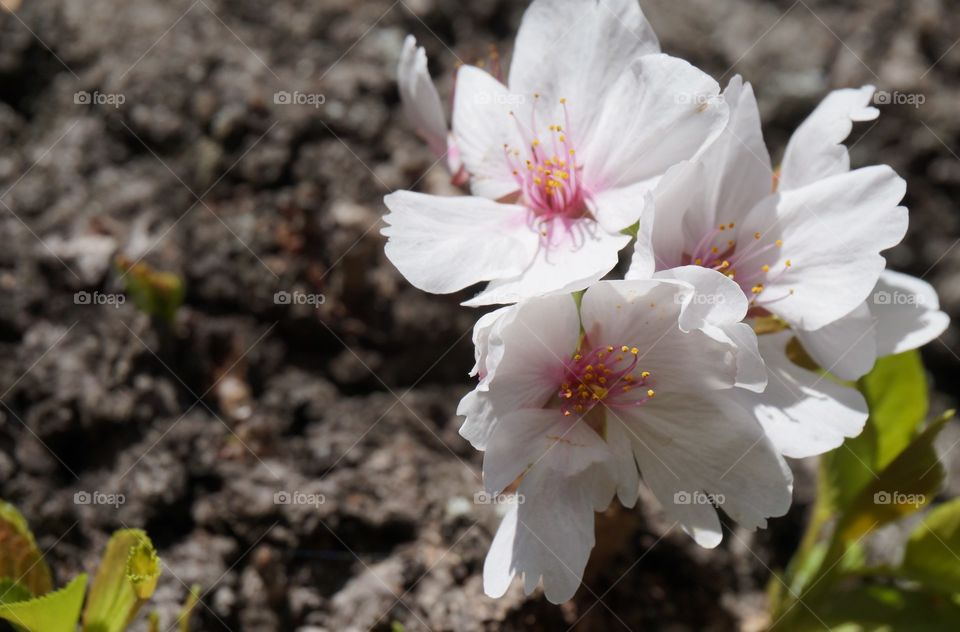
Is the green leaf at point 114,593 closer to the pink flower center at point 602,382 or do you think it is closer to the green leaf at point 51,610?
the green leaf at point 51,610

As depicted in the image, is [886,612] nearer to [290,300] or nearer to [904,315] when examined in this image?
[904,315]

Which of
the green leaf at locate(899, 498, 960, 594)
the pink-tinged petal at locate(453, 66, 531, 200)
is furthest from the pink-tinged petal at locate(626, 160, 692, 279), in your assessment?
the green leaf at locate(899, 498, 960, 594)

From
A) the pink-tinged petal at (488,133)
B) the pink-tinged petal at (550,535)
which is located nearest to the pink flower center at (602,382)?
the pink-tinged petal at (550,535)

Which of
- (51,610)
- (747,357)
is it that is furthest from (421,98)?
(51,610)

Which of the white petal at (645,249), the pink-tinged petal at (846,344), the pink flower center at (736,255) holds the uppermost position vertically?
the white petal at (645,249)

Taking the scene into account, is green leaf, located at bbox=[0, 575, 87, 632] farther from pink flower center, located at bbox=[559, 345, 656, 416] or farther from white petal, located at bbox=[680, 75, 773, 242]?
white petal, located at bbox=[680, 75, 773, 242]

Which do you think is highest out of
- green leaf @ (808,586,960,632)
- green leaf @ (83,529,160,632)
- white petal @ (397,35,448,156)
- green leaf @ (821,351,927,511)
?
white petal @ (397,35,448,156)

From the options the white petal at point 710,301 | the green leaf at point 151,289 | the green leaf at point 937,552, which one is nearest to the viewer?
the white petal at point 710,301
